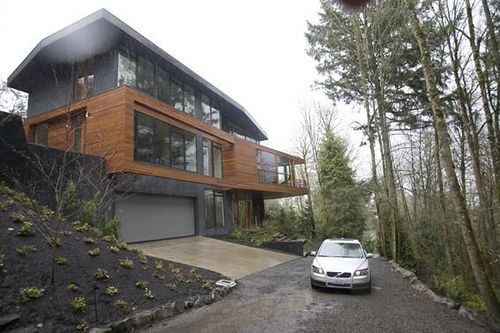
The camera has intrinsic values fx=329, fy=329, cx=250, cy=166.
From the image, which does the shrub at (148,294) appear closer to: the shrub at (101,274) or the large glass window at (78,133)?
the shrub at (101,274)

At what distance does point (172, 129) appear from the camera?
16.0 metres

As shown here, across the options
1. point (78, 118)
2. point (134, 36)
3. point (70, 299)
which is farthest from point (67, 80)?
point (70, 299)

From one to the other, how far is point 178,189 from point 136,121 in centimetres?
466

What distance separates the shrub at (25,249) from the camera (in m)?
5.96

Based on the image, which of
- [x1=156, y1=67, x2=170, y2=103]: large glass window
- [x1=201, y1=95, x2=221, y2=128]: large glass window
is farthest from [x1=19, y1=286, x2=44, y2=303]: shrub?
[x1=201, y1=95, x2=221, y2=128]: large glass window

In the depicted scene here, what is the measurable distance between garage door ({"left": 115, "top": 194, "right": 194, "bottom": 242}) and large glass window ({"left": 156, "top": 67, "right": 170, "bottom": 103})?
16.1 ft

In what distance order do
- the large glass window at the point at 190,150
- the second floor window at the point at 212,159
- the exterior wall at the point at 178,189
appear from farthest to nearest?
the second floor window at the point at 212,159 < the large glass window at the point at 190,150 < the exterior wall at the point at 178,189

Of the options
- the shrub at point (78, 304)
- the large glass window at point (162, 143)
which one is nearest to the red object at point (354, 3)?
the shrub at point (78, 304)

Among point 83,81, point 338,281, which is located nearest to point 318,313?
point 338,281

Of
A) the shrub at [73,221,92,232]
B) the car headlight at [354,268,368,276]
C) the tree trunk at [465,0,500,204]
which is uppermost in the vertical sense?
the tree trunk at [465,0,500,204]

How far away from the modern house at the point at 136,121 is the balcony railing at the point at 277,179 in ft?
8.87

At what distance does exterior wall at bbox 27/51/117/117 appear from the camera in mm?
14297

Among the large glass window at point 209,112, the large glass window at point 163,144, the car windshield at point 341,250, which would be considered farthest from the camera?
the large glass window at point 209,112

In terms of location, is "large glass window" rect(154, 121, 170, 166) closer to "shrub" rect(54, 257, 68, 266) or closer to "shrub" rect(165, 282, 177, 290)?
"shrub" rect(165, 282, 177, 290)
